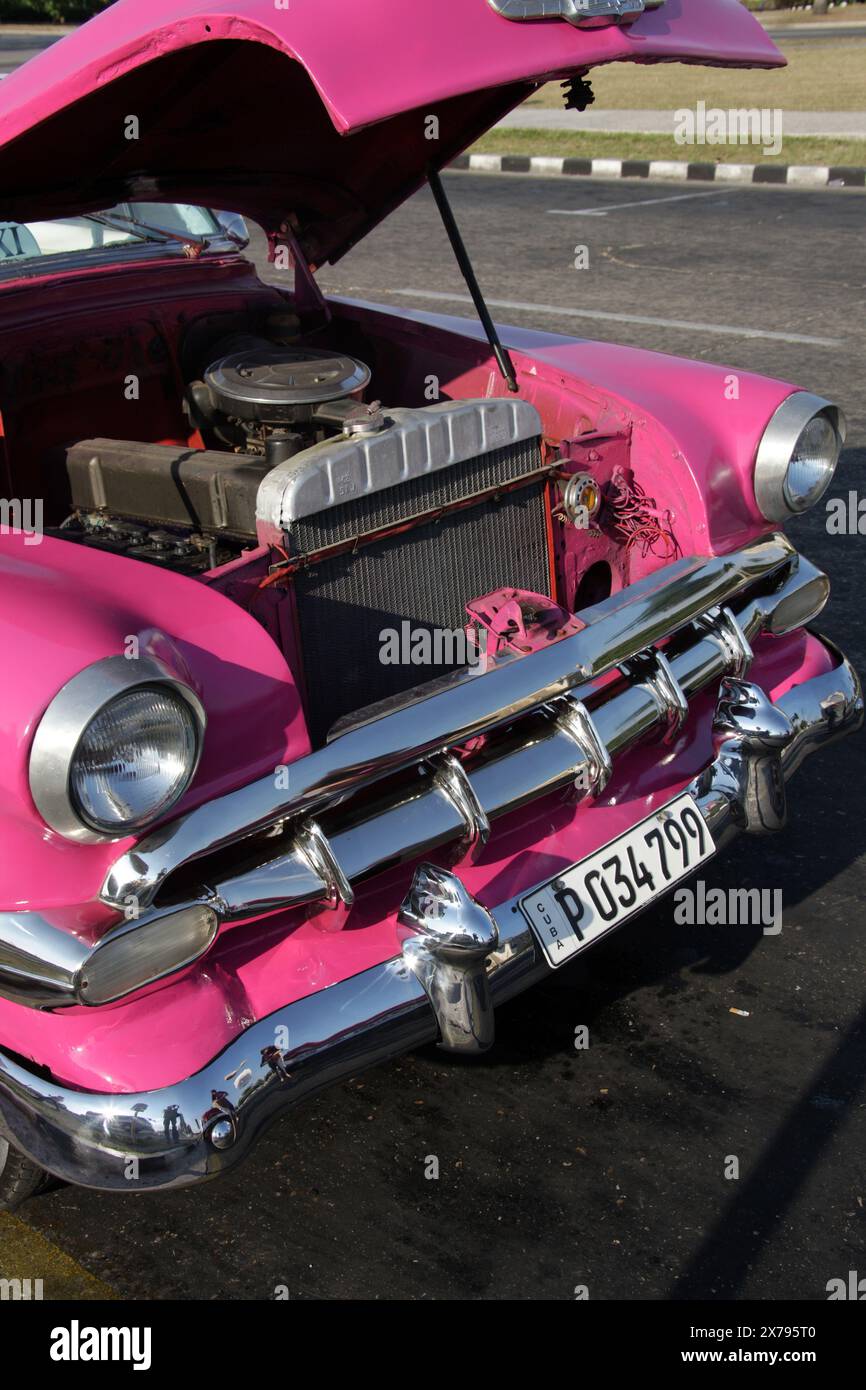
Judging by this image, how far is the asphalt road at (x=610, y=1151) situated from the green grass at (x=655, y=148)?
9962 millimetres

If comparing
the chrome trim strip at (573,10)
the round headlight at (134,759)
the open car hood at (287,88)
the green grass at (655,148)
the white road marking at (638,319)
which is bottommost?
the white road marking at (638,319)

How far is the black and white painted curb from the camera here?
37.8 ft

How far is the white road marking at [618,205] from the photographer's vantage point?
1085 cm

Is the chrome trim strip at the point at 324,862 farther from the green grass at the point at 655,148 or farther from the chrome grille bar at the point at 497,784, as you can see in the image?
the green grass at the point at 655,148

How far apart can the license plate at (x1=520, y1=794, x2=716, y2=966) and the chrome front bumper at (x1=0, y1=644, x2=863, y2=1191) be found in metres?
0.05

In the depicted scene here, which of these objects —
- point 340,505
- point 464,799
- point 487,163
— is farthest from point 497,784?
point 487,163

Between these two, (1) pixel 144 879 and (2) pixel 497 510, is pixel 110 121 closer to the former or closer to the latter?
(2) pixel 497 510

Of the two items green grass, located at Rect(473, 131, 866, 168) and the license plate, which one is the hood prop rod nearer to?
the license plate

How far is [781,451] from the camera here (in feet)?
10.2

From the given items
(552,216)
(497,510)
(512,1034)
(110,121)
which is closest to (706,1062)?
(512,1034)

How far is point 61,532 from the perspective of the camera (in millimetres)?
2832

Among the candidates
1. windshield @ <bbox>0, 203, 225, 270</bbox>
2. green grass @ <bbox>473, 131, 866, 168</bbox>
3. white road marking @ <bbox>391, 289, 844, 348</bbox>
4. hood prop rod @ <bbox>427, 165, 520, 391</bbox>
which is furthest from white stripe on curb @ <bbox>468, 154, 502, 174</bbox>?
hood prop rod @ <bbox>427, 165, 520, 391</bbox>

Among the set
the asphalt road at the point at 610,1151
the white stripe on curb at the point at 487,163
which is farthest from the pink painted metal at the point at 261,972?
the white stripe on curb at the point at 487,163

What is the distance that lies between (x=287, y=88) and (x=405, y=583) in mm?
953
